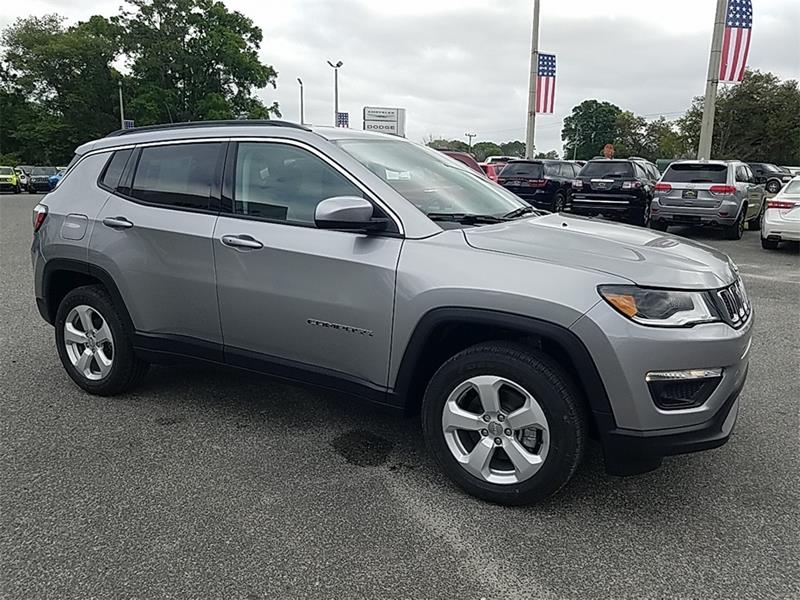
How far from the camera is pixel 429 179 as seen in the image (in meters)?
3.60

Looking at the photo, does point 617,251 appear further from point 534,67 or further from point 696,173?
point 534,67

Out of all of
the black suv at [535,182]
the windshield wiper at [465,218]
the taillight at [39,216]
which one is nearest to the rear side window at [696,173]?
the black suv at [535,182]

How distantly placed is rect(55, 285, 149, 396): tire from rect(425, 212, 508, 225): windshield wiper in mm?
2087

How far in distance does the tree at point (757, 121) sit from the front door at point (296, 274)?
4894 centimetres

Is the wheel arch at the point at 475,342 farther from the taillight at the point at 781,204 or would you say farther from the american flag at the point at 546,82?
the american flag at the point at 546,82

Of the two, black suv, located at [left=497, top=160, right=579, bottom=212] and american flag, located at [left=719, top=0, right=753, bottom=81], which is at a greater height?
american flag, located at [left=719, top=0, right=753, bottom=81]

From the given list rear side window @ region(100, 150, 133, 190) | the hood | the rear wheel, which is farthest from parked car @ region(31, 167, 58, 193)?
the hood

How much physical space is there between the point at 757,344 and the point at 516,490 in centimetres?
380

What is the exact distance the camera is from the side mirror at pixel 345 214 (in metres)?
2.90

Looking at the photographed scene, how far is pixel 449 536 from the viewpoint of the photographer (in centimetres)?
269

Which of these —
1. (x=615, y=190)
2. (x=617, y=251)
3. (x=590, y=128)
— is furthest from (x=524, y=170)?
(x=590, y=128)

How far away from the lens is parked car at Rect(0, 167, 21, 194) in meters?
34.5

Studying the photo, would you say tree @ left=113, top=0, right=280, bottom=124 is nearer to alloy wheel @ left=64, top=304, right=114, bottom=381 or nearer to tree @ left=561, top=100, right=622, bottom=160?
alloy wheel @ left=64, top=304, right=114, bottom=381

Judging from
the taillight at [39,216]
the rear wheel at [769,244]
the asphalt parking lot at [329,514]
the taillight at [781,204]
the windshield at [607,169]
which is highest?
the windshield at [607,169]
